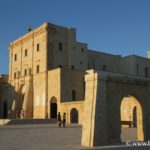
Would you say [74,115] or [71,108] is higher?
[71,108]

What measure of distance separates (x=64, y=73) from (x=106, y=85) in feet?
79.7

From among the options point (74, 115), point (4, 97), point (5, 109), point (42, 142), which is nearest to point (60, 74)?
point (74, 115)

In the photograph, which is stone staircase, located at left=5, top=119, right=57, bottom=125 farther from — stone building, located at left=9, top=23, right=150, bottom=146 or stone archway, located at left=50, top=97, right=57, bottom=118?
stone archway, located at left=50, top=97, right=57, bottom=118

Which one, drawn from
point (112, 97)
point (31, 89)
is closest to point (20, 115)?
point (31, 89)

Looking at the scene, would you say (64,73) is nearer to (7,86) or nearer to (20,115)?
(20,115)

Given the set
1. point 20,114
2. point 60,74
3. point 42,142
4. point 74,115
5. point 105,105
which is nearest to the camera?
point 105,105

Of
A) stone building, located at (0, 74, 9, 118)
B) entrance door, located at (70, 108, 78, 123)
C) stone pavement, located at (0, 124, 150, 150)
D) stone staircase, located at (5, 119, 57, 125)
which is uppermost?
stone building, located at (0, 74, 9, 118)

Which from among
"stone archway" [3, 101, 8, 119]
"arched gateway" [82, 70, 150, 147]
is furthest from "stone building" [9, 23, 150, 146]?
"stone archway" [3, 101, 8, 119]

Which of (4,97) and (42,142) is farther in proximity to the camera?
(4,97)

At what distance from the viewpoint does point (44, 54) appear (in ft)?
143

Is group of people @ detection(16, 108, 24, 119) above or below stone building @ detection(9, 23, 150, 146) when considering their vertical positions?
below

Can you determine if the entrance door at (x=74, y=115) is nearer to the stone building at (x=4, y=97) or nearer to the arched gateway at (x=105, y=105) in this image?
the stone building at (x=4, y=97)

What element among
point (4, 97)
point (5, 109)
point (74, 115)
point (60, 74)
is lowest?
point (74, 115)

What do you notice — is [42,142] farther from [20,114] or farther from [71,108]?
[20,114]
